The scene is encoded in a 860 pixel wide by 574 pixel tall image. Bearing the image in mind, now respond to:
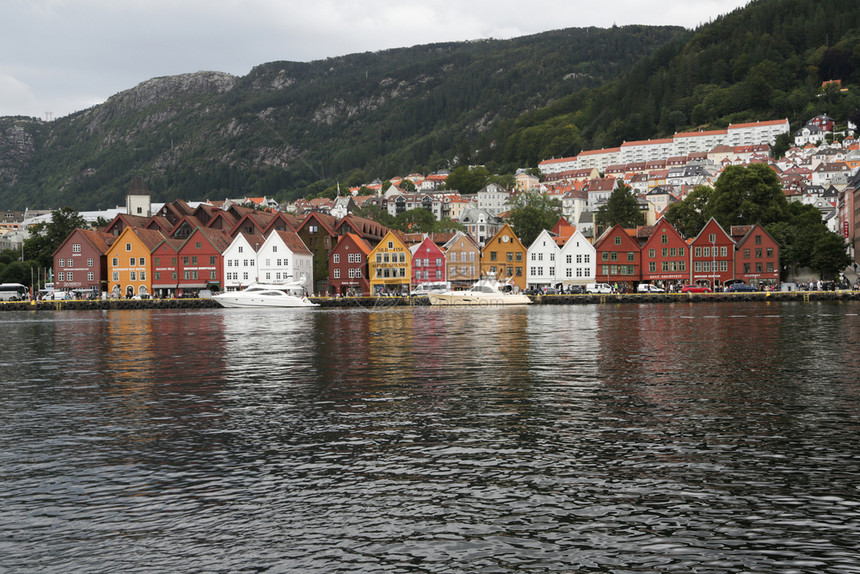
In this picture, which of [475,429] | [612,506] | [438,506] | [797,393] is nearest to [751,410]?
[797,393]

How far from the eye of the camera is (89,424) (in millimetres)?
18250

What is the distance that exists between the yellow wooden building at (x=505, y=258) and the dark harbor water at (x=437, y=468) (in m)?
84.2

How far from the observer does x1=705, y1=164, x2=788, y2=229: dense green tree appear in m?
114

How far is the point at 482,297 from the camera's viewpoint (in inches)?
3770

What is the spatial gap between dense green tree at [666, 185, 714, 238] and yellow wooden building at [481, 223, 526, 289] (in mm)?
26681

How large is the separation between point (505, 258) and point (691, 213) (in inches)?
1269

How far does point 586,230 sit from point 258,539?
187172mm

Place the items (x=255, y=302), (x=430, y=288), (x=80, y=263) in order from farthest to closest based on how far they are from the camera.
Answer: (x=80, y=263)
(x=430, y=288)
(x=255, y=302)

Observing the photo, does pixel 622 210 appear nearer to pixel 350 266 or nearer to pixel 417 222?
pixel 417 222

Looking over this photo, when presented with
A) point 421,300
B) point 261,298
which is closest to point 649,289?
point 421,300

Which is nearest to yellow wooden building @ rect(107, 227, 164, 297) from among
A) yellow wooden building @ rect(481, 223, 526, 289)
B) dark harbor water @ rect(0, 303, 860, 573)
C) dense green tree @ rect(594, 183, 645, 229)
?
yellow wooden building @ rect(481, 223, 526, 289)

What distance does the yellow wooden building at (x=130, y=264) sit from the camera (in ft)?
374

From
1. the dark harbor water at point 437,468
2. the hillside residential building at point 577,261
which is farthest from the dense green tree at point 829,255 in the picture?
the dark harbor water at point 437,468

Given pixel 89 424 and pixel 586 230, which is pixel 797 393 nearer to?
pixel 89 424
